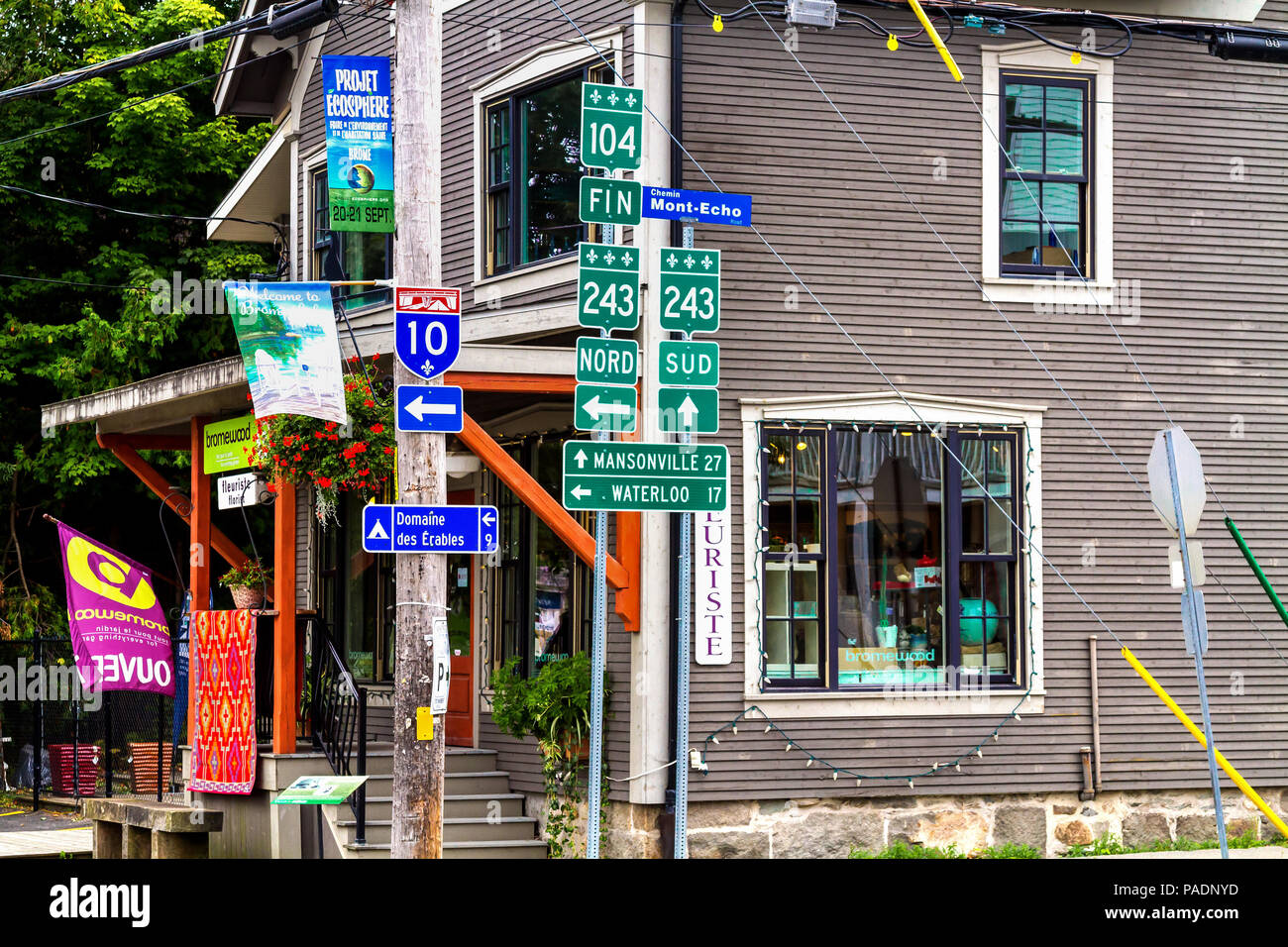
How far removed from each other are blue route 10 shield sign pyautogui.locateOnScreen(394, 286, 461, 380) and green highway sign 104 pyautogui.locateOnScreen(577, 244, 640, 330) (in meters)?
1.15

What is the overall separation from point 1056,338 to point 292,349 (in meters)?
6.45

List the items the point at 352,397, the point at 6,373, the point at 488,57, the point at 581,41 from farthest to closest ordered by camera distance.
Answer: the point at 6,373, the point at 488,57, the point at 581,41, the point at 352,397

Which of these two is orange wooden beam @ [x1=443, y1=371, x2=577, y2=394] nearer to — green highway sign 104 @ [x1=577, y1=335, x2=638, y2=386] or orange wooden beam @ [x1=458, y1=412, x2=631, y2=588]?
orange wooden beam @ [x1=458, y1=412, x2=631, y2=588]

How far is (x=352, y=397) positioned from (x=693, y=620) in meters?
3.21

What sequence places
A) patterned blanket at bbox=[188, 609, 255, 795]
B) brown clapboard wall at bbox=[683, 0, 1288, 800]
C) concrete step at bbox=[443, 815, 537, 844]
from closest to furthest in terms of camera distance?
1. brown clapboard wall at bbox=[683, 0, 1288, 800]
2. concrete step at bbox=[443, 815, 537, 844]
3. patterned blanket at bbox=[188, 609, 255, 795]

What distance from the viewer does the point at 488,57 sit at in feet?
47.2

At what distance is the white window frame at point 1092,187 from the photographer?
532 inches

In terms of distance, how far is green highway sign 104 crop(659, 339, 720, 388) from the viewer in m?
10.9

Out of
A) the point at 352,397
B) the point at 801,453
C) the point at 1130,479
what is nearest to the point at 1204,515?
the point at 1130,479

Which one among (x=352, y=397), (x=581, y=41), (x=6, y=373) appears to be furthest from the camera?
(x=6, y=373)

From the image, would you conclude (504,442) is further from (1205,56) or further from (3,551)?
(3,551)

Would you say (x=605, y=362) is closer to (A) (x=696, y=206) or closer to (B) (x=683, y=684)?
(A) (x=696, y=206)

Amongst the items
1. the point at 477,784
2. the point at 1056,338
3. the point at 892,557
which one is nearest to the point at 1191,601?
the point at 892,557

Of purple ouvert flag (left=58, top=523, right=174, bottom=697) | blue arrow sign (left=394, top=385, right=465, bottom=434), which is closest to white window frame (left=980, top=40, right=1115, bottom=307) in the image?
blue arrow sign (left=394, top=385, right=465, bottom=434)
